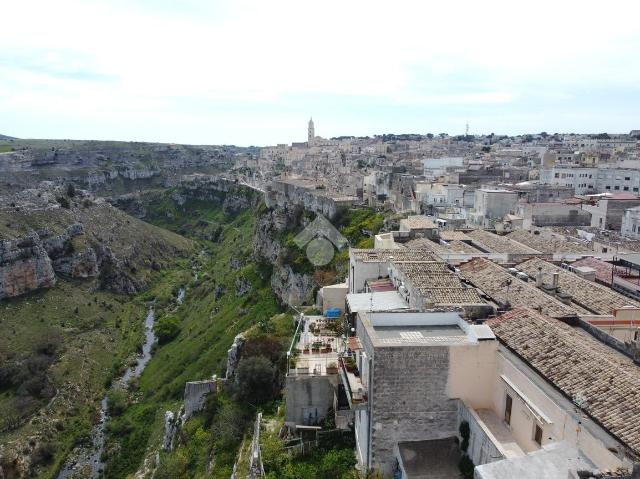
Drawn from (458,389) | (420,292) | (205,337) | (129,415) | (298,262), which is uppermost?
(420,292)

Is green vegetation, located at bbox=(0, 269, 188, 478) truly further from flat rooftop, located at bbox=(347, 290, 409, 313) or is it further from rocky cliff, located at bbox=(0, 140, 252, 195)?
rocky cliff, located at bbox=(0, 140, 252, 195)

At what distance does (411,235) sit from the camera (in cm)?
3700

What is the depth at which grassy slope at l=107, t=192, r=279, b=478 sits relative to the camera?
1496 inches

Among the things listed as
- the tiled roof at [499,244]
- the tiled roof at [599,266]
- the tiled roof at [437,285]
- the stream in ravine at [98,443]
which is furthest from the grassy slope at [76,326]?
the tiled roof at [599,266]

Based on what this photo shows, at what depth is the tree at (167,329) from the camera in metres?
58.4

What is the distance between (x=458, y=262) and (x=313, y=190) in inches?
1370

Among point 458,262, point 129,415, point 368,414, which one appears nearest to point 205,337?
point 129,415

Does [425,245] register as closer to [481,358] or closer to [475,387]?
[481,358]

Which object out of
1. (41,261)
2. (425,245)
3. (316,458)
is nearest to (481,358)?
(316,458)

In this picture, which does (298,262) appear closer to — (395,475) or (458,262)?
(458,262)

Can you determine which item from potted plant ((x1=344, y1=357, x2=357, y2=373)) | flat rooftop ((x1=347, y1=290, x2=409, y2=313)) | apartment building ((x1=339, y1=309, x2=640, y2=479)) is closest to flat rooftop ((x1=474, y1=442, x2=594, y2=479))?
apartment building ((x1=339, y1=309, x2=640, y2=479))

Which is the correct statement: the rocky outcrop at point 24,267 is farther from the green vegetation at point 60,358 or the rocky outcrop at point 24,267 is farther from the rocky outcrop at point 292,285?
the rocky outcrop at point 292,285

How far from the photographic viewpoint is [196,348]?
160 ft

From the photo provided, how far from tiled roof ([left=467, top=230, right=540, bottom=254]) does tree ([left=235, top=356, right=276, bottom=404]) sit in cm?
1644
